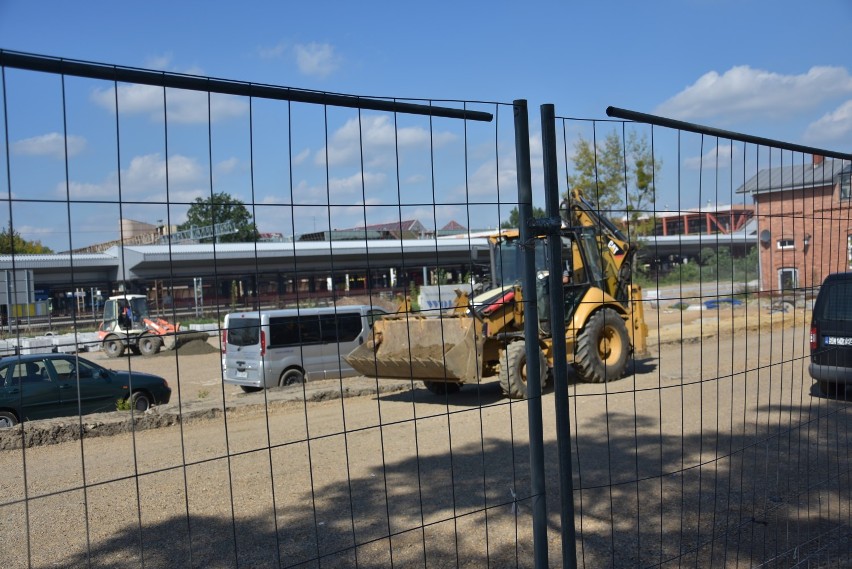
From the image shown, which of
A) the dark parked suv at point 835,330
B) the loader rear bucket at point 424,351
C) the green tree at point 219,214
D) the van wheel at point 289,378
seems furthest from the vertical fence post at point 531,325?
the van wheel at point 289,378

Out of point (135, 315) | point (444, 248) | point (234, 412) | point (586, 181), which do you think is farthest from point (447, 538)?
point (586, 181)

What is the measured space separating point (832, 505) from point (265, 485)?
4.72 meters

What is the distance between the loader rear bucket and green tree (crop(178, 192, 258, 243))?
23.0 feet

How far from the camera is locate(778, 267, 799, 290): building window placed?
4.74 metres

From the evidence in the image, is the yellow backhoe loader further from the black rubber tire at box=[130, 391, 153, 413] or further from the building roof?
the building roof

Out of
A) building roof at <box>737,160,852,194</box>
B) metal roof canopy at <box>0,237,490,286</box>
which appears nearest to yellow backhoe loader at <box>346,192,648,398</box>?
building roof at <box>737,160,852,194</box>

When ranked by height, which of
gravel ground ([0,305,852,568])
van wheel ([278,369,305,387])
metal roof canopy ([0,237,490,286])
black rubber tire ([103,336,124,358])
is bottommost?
van wheel ([278,369,305,387])

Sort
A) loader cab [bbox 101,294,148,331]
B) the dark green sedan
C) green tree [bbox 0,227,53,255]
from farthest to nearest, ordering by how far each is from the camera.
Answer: the dark green sedan → loader cab [bbox 101,294,148,331] → green tree [bbox 0,227,53,255]

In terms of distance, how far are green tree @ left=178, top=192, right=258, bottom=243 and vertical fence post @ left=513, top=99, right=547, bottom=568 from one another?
102cm

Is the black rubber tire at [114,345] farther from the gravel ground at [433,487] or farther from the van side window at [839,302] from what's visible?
the van side window at [839,302]

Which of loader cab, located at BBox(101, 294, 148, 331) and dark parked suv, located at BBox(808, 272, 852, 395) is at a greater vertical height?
loader cab, located at BBox(101, 294, 148, 331)

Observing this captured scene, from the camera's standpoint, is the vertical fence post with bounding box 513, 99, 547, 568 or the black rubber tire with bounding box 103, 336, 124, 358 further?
the vertical fence post with bounding box 513, 99, 547, 568

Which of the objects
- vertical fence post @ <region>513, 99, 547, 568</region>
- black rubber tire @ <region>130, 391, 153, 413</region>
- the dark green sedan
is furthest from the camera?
black rubber tire @ <region>130, 391, 153, 413</region>

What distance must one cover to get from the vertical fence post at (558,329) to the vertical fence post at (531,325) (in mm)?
70
